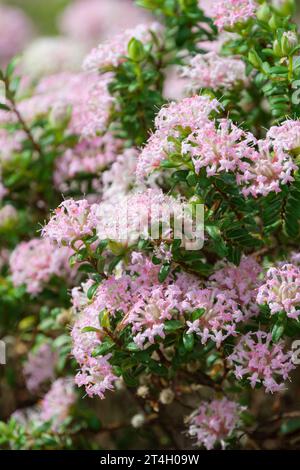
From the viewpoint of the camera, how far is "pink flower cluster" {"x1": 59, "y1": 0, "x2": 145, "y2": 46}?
14.1 ft

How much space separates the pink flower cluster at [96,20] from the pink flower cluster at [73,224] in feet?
8.99

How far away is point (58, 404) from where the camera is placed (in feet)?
7.39

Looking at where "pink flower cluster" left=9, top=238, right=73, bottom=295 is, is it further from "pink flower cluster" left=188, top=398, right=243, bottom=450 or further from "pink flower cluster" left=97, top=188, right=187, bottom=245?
"pink flower cluster" left=188, top=398, right=243, bottom=450

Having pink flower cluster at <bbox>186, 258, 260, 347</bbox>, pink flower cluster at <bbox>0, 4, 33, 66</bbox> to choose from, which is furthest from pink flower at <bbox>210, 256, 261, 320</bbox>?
pink flower cluster at <bbox>0, 4, 33, 66</bbox>

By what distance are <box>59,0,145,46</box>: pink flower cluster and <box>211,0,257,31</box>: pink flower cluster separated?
7.67 feet

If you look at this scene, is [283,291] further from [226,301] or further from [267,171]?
[267,171]

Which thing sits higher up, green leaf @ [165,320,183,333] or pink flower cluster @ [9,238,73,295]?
green leaf @ [165,320,183,333]

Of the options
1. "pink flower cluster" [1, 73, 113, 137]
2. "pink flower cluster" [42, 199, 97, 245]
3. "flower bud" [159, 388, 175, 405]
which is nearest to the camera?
"pink flower cluster" [42, 199, 97, 245]

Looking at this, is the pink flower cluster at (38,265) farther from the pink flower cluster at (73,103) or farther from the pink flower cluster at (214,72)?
the pink flower cluster at (214,72)

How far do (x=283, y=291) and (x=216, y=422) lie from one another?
1.55 feet

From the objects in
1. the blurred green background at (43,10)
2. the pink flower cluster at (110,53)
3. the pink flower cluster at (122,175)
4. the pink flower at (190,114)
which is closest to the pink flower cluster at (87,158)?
the pink flower cluster at (122,175)

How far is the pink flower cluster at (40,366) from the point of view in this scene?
96.1 inches

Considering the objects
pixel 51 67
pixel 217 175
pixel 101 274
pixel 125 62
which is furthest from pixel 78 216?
pixel 51 67

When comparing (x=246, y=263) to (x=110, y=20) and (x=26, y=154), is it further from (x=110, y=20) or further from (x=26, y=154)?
(x=110, y=20)
